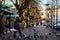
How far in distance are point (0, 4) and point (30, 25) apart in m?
2.99

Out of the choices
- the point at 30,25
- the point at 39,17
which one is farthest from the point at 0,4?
the point at 39,17

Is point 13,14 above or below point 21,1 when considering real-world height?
below

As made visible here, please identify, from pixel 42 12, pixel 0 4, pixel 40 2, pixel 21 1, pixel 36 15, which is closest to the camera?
pixel 0 4

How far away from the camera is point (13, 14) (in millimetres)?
9789

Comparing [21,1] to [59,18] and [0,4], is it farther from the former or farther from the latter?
[59,18]

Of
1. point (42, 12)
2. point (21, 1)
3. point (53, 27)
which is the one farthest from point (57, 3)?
point (42, 12)

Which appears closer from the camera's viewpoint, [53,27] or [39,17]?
[53,27]

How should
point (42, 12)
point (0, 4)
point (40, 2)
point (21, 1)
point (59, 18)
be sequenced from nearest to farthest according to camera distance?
point (0, 4) → point (59, 18) → point (21, 1) → point (40, 2) → point (42, 12)

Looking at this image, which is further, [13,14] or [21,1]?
[21,1]

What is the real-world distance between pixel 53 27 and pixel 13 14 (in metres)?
2.73

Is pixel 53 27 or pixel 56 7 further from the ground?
pixel 56 7

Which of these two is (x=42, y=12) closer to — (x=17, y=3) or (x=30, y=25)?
(x=30, y=25)

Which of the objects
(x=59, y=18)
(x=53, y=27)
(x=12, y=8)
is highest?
(x=12, y=8)

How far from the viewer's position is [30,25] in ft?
36.2
